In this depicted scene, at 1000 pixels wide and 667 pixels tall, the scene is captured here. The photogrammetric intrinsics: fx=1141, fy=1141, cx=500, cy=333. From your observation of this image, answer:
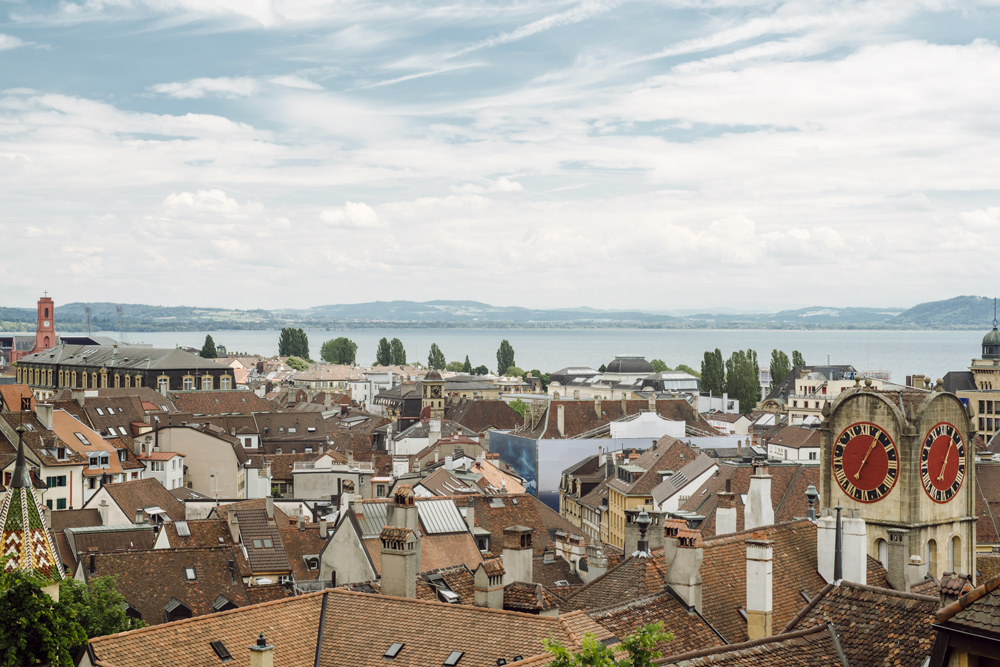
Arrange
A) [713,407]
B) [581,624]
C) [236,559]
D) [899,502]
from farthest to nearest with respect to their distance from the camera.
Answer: [713,407]
[236,559]
[899,502]
[581,624]

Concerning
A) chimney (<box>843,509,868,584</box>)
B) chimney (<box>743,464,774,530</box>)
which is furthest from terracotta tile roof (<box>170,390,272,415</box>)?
chimney (<box>843,509,868,584</box>)

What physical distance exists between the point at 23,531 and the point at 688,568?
1322cm

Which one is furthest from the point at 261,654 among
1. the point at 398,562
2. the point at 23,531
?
the point at 398,562

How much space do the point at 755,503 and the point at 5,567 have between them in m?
21.1

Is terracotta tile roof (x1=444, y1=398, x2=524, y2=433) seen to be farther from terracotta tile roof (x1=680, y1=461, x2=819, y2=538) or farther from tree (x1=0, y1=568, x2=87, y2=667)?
tree (x1=0, y1=568, x2=87, y2=667)

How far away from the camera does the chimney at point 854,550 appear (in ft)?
84.8

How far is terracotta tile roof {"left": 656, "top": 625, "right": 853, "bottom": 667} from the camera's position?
52.5 feet

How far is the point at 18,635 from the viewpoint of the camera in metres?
16.8

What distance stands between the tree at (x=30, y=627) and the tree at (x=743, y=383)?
558 feet

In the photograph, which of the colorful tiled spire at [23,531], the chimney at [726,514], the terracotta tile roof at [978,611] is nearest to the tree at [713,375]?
the chimney at [726,514]

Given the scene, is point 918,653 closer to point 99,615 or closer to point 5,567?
point 5,567

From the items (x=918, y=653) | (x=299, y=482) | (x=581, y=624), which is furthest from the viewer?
(x=299, y=482)

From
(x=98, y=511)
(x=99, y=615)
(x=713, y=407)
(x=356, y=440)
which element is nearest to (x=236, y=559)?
(x=99, y=615)

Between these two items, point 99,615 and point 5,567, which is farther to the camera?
point 99,615
